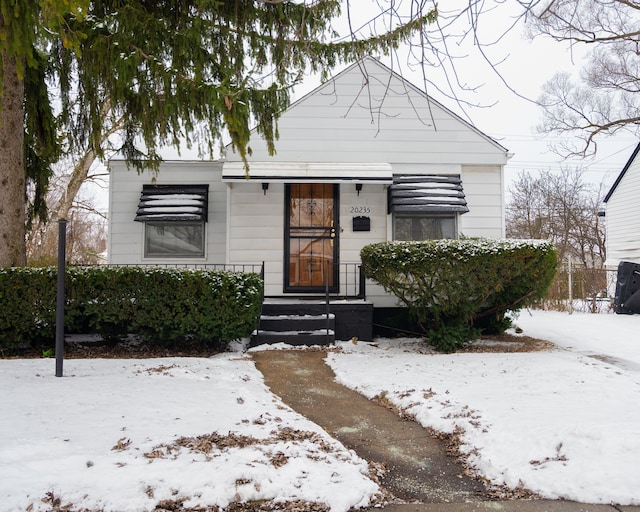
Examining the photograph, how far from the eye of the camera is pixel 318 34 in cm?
605

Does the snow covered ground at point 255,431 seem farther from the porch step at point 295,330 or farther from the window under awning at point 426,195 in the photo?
the window under awning at point 426,195

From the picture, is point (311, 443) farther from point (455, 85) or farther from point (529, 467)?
point (455, 85)

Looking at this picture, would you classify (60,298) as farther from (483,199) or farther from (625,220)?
(625,220)

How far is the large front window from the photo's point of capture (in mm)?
8305

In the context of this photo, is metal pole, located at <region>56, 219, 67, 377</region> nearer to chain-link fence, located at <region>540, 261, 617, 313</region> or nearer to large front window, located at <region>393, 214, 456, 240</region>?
large front window, located at <region>393, 214, 456, 240</region>

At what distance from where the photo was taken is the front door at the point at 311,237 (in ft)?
27.1

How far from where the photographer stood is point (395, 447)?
3188mm

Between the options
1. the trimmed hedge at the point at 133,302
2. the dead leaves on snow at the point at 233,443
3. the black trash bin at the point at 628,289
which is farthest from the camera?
the black trash bin at the point at 628,289

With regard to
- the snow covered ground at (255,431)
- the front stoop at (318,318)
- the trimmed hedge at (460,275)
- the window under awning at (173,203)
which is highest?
the window under awning at (173,203)

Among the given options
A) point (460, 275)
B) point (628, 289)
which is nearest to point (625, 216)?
point (628, 289)

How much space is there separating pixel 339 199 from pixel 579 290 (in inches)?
314

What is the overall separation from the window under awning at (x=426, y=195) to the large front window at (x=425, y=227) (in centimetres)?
23

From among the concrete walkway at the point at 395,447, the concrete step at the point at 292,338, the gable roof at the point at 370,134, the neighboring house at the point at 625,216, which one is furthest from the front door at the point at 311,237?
the neighboring house at the point at 625,216

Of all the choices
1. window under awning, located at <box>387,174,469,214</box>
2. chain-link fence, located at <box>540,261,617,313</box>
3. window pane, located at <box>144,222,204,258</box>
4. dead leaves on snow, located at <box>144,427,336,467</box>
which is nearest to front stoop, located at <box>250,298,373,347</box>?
window under awning, located at <box>387,174,469,214</box>
